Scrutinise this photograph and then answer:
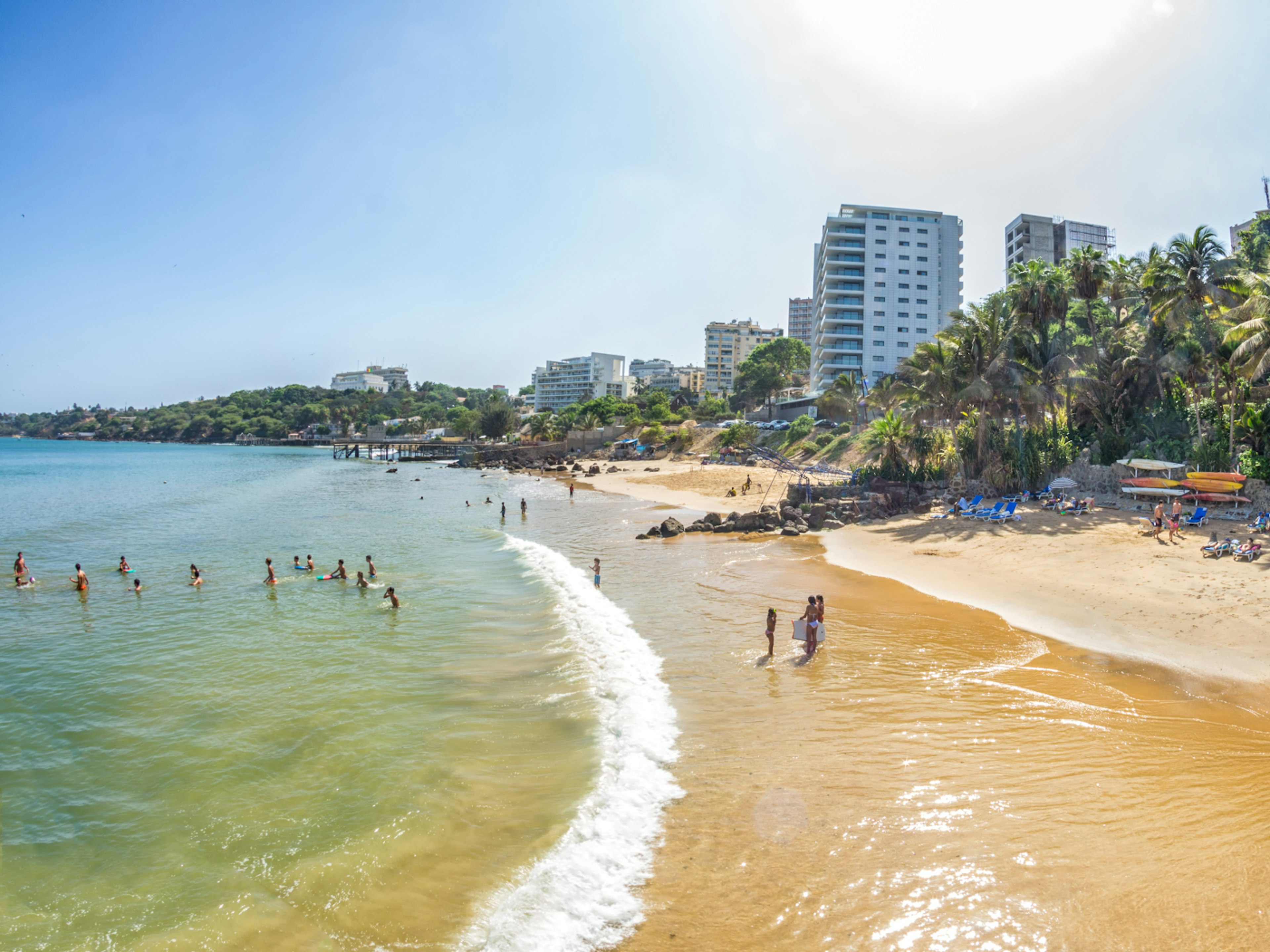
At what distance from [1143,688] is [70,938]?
15.4 m

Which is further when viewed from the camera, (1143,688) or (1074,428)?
(1074,428)

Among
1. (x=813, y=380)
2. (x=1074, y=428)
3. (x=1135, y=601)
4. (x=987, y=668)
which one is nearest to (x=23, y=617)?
(x=987, y=668)

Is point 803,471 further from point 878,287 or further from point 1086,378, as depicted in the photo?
point 878,287

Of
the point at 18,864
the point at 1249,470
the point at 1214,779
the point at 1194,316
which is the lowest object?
the point at 18,864

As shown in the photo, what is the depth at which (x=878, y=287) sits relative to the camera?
85.4 metres

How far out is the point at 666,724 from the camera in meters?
10.9

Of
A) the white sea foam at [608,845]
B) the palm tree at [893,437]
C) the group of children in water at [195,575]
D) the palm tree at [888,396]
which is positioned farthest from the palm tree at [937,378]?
the group of children in water at [195,575]

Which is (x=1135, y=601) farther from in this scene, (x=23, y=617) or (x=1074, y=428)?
(x=23, y=617)

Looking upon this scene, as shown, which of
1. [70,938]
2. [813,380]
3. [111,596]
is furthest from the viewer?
[813,380]

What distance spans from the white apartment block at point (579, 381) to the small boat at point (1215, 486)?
151 metres

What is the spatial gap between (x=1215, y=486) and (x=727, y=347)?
461 ft

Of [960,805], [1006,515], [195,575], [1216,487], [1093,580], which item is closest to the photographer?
[960,805]

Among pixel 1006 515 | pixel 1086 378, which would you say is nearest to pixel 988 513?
pixel 1006 515

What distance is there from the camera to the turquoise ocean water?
7.02 m
